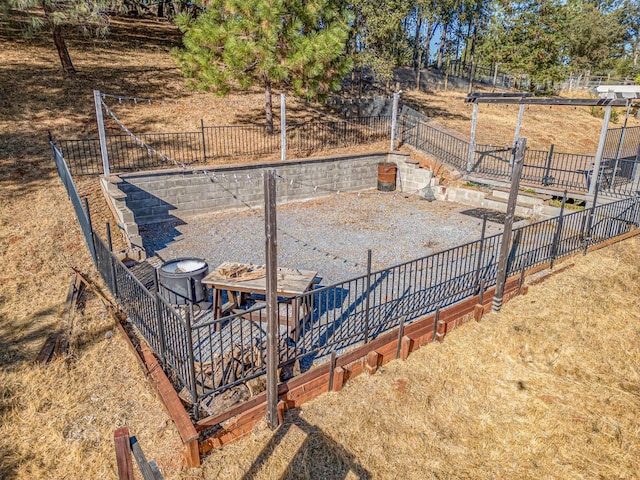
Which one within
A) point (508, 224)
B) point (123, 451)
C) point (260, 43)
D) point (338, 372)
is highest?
point (260, 43)

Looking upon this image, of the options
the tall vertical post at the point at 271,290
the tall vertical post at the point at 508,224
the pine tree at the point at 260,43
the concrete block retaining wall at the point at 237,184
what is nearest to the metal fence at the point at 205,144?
the concrete block retaining wall at the point at 237,184

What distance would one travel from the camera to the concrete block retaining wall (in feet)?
35.8

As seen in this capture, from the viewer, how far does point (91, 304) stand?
6.63 meters

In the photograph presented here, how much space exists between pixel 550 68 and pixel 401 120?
14755mm

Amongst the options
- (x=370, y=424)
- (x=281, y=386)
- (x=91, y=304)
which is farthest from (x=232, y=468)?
(x=91, y=304)

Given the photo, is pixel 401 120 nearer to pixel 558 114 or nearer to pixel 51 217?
pixel 51 217

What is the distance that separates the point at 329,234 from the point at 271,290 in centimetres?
657

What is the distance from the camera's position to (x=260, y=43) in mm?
13109

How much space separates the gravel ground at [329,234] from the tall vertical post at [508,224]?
7.54ft

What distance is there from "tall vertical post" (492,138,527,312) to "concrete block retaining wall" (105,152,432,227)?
574 centimetres

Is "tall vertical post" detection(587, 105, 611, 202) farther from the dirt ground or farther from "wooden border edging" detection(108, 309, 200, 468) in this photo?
"wooden border edging" detection(108, 309, 200, 468)

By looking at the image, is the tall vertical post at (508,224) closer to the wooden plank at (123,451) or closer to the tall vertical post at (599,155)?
the tall vertical post at (599,155)

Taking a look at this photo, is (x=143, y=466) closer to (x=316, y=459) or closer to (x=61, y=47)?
(x=316, y=459)

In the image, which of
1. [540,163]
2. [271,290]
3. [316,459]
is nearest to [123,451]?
[271,290]
